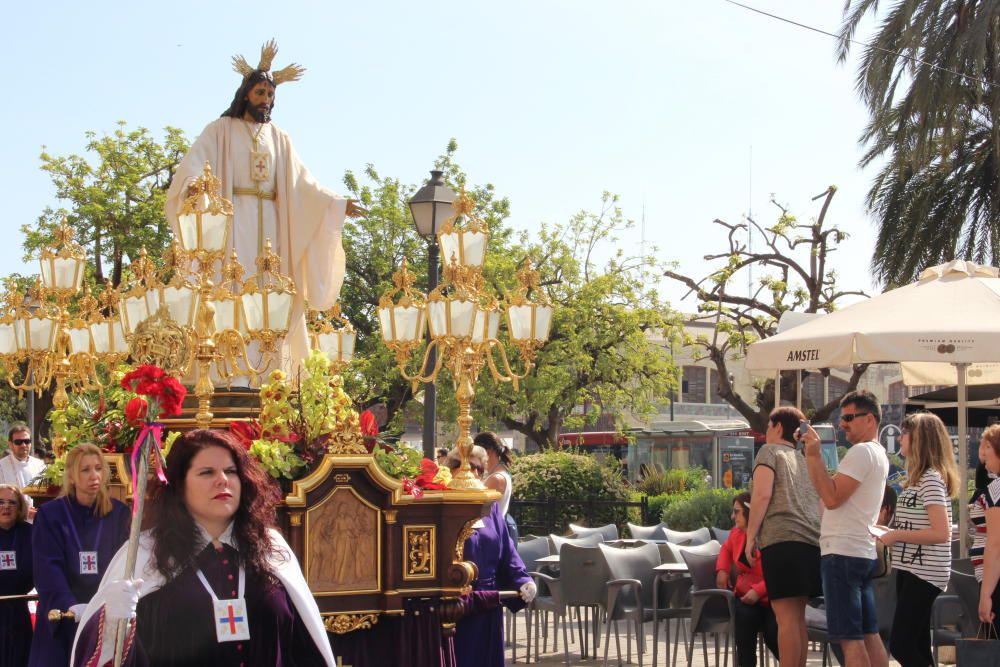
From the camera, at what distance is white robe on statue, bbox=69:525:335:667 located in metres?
4.08

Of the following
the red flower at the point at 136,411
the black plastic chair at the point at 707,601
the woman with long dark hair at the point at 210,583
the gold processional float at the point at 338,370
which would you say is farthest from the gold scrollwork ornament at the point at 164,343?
the black plastic chair at the point at 707,601

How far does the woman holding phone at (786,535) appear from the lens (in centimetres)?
827


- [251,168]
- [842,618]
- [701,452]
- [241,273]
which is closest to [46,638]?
[241,273]

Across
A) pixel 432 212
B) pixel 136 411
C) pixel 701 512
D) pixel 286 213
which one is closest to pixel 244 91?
pixel 286 213

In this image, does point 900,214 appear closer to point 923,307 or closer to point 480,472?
point 923,307

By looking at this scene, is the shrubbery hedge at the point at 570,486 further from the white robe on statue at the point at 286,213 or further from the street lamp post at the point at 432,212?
the white robe on statue at the point at 286,213

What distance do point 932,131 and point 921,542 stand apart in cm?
1163

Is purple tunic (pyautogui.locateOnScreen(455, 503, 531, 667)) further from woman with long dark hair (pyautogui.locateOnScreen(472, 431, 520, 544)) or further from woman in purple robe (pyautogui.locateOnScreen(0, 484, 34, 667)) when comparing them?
woman in purple robe (pyautogui.locateOnScreen(0, 484, 34, 667))

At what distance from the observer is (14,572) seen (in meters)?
8.12

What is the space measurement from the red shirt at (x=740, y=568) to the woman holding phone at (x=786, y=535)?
323 millimetres

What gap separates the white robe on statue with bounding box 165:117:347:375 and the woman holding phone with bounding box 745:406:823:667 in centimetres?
349

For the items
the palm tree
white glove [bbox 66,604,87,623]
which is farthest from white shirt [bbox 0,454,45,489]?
the palm tree

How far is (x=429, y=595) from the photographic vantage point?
25.7 feet

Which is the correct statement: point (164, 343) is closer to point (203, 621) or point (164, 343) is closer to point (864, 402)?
point (203, 621)
